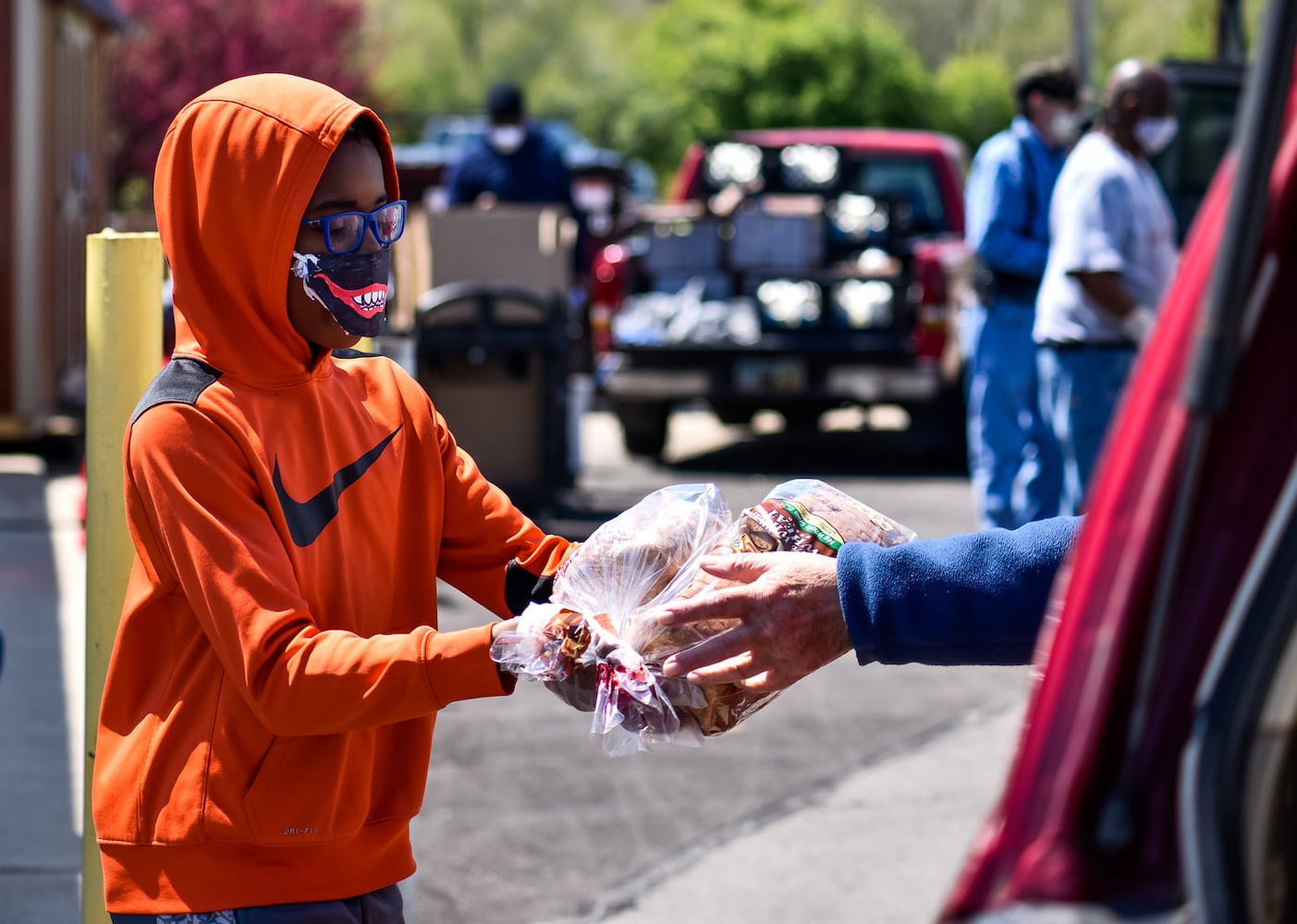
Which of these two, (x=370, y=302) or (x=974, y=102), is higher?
(x=974, y=102)

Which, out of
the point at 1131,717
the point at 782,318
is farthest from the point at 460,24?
the point at 1131,717

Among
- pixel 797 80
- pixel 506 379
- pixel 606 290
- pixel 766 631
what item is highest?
pixel 797 80

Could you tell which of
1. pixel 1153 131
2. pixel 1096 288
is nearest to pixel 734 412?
pixel 1153 131

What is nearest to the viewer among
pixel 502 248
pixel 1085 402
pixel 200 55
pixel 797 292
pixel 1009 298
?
pixel 1085 402

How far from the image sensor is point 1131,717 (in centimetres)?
117

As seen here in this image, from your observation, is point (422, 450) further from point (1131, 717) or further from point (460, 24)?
point (460, 24)

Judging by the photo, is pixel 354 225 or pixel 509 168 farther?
pixel 509 168

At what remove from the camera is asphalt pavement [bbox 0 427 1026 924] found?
416cm

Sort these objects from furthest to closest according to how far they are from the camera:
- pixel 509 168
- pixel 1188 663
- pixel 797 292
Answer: pixel 797 292, pixel 509 168, pixel 1188 663

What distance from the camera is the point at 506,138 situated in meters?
9.98

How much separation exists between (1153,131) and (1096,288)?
0.90m

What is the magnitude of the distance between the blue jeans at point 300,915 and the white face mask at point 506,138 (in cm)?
802

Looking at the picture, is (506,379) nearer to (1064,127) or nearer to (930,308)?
(1064,127)

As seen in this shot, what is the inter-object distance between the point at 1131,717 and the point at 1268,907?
152 millimetres
